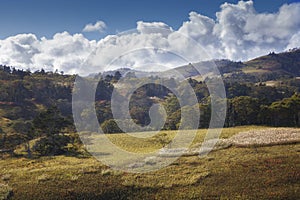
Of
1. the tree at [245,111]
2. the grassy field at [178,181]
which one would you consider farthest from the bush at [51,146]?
the tree at [245,111]

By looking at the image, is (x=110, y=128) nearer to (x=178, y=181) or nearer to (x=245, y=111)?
(x=245, y=111)

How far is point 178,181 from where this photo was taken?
24.7 meters

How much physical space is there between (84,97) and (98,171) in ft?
358

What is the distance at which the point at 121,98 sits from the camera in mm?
141500

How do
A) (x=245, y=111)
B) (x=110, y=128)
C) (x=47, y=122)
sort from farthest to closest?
(x=245, y=111) < (x=110, y=128) < (x=47, y=122)

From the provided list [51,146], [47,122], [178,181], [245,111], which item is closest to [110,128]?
[47,122]

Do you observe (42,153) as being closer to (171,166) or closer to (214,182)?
(171,166)

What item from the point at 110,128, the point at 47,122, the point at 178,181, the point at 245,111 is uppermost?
the point at 47,122

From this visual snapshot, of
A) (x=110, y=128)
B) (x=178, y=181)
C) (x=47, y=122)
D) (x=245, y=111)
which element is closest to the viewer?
(x=178, y=181)

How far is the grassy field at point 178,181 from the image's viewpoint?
22047mm

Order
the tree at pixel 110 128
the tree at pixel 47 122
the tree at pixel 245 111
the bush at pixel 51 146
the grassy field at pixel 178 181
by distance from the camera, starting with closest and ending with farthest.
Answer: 1. the grassy field at pixel 178 181
2. the bush at pixel 51 146
3. the tree at pixel 47 122
4. the tree at pixel 110 128
5. the tree at pixel 245 111

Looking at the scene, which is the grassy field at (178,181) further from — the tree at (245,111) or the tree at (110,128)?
the tree at (245,111)

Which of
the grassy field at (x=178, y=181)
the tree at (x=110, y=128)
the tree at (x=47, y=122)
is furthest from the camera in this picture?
the tree at (x=110, y=128)

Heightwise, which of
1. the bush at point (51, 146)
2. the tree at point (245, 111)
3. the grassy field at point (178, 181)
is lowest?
the grassy field at point (178, 181)
